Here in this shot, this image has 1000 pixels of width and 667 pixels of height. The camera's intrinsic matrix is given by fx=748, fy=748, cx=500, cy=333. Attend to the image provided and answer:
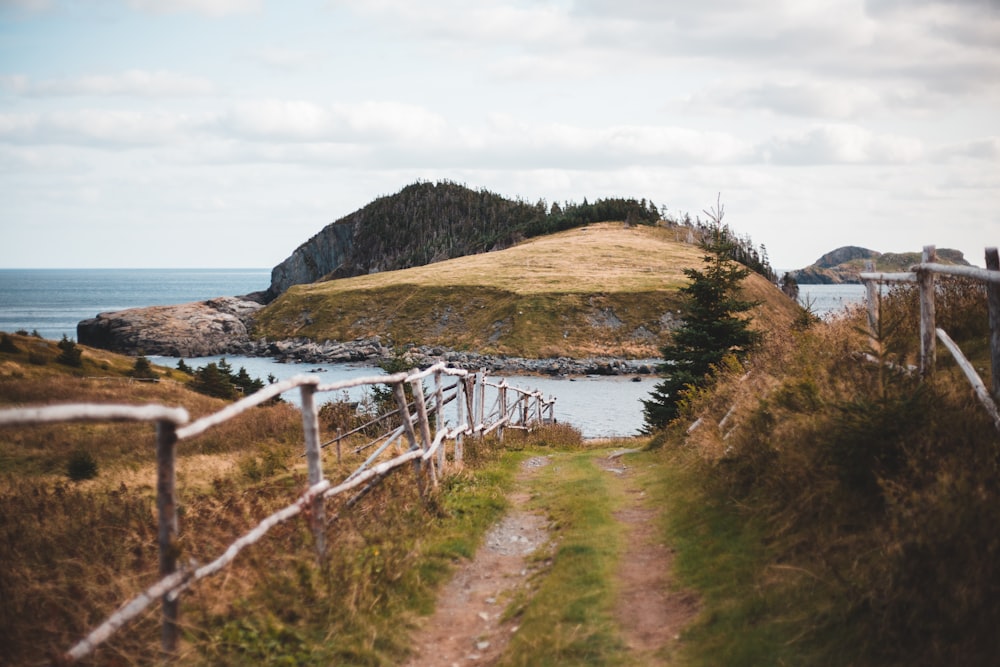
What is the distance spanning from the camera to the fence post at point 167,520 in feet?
17.3

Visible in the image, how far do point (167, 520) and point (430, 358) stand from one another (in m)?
82.1

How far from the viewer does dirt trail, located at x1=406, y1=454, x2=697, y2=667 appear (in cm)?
682

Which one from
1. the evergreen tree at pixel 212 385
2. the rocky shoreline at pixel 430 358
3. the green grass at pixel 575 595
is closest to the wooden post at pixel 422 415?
the green grass at pixel 575 595

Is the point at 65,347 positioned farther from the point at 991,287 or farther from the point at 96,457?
the point at 991,287

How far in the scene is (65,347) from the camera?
41469mm

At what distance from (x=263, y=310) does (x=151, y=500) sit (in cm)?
11637

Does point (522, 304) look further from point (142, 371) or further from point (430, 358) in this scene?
point (142, 371)

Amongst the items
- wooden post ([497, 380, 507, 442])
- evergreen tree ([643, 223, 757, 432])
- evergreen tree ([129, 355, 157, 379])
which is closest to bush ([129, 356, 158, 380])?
evergreen tree ([129, 355, 157, 379])

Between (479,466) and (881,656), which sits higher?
(881,656)

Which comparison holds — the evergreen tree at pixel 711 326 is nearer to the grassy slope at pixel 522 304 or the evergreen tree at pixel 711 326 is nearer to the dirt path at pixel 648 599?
the dirt path at pixel 648 599

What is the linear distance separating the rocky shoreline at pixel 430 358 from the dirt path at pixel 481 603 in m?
58.7

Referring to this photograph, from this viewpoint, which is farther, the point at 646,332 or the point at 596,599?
the point at 646,332

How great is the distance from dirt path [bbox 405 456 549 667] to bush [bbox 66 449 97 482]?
38.1ft

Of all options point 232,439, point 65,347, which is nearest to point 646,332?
point 65,347
